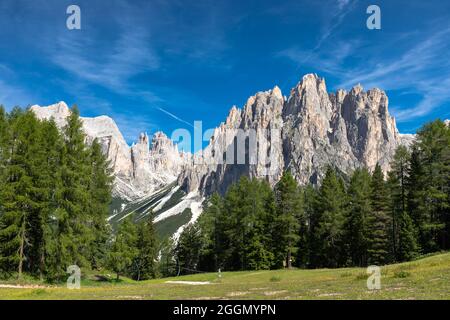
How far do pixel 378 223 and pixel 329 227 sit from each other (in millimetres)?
9086

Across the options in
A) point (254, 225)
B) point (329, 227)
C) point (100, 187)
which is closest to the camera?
point (100, 187)

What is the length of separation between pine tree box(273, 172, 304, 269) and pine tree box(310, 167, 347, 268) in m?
4.39

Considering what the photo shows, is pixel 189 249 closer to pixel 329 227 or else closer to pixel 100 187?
pixel 329 227

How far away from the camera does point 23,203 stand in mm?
42750

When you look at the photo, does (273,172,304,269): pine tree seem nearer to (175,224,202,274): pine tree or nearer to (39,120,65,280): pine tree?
(175,224,202,274): pine tree

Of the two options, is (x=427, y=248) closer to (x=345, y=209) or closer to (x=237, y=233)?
(x=345, y=209)

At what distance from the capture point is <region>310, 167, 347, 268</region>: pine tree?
71.9 metres

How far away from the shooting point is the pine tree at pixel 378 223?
6494 cm

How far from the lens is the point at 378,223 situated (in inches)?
2562

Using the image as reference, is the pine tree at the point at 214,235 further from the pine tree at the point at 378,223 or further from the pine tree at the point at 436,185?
the pine tree at the point at 436,185

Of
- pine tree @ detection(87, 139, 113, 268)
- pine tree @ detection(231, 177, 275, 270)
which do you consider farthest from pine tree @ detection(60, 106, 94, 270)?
pine tree @ detection(231, 177, 275, 270)

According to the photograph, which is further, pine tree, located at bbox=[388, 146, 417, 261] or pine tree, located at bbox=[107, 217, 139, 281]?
pine tree, located at bbox=[107, 217, 139, 281]

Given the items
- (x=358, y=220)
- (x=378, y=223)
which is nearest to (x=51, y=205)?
(x=378, y=223)
